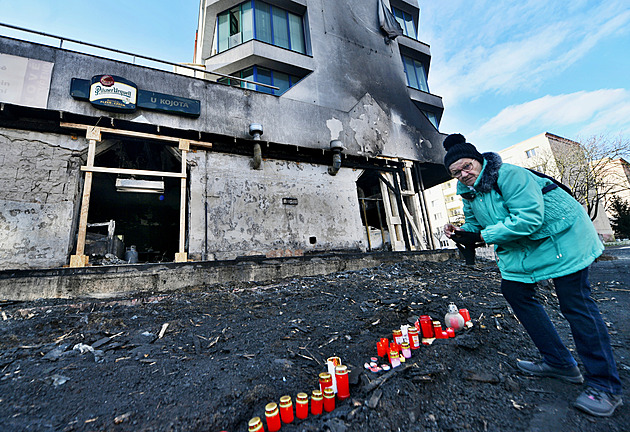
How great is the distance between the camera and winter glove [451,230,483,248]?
2.42 metres

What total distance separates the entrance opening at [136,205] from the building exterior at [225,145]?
60mm

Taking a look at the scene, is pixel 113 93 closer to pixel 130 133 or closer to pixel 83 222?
pixel 130 133

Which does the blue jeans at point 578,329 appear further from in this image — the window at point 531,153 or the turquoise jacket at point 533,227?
the window at point 531,153

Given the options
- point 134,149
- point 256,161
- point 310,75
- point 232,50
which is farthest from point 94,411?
point 232,50

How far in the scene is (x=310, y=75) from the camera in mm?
10742

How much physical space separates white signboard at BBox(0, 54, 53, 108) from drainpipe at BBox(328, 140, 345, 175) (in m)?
8.21

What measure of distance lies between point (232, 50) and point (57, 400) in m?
12.1

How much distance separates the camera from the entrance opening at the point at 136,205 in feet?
26.4

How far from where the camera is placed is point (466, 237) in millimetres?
2457

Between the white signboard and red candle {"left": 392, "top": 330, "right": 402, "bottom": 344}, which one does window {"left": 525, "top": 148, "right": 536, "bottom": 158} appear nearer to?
red candle {"left": 392, "top": 330, "right": 402, "bottom": 344}

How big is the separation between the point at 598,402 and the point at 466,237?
1320 millimetres

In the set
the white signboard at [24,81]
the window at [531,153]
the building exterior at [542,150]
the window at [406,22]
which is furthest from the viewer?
the window at [531,153]

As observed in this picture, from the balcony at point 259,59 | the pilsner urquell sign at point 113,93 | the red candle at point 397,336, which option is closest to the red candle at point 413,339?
the red candle at point 397,336

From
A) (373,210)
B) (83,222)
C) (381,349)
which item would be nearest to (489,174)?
(381,349)
